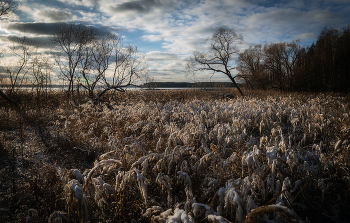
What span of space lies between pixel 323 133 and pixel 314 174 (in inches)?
95.5

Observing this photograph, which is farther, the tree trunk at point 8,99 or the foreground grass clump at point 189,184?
the tree trunk at point 8,99

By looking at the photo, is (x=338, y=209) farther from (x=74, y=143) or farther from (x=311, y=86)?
(x=311, y=86)

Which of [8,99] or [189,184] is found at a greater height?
[8,99]

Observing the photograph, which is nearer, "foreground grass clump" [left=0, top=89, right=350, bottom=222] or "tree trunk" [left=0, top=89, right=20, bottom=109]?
"foreground grass clump" [left=0, top=89, right=350, bottom=222]

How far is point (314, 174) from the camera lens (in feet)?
9.82

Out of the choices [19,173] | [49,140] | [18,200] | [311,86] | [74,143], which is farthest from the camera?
[311,86]

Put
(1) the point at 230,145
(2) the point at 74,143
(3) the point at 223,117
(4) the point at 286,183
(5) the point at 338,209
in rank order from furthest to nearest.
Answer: (3) the point at 223,117
(2) the point at 74,143
(1) the point at 230,145
(5) the point at 338,209
(4) the point at 286,183

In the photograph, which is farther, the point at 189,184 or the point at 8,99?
the point at 8,99

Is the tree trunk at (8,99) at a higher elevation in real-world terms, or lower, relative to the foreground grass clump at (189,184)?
higher

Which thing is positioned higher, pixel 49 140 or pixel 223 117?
pixel 223 117

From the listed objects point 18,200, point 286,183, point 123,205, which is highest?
point 286,183

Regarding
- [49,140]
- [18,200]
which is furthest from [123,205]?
[49,140]

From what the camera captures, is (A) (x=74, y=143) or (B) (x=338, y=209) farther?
(A) (x=74, y=143)

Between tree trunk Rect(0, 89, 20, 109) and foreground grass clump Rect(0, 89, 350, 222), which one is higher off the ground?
tree trunk Rect(0, 89, 20, 109)
